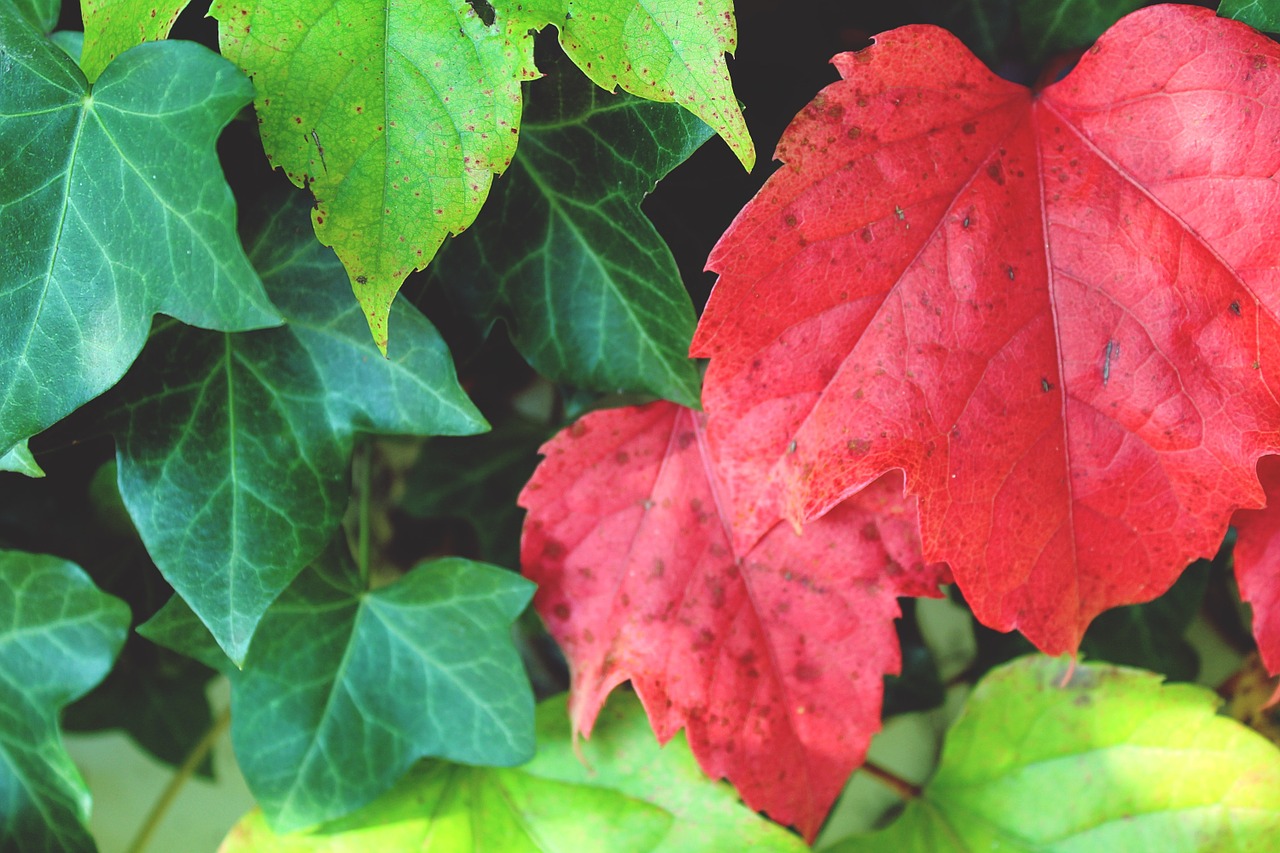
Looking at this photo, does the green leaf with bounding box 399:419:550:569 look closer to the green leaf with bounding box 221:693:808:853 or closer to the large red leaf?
the green leaf with bounding box 221:693:808:853

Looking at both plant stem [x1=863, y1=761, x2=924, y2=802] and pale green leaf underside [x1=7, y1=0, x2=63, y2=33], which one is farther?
plant stem [x1=863, y1=761, x2=924, y2=802]

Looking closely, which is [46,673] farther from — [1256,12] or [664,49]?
[1256,12]

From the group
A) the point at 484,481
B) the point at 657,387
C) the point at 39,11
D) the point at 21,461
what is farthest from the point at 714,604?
the point at 39,11

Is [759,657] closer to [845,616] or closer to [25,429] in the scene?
[845,616]

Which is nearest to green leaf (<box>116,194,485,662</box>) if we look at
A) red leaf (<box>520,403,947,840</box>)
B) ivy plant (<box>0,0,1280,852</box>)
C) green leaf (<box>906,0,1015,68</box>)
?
ivy plant (<box>0,0,1280,852</box>)

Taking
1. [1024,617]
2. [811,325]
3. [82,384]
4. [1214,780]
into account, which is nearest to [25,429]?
[82,384]

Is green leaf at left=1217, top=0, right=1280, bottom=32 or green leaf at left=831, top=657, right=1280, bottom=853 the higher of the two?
green leaf at left=1217, top=0, right=1280, bottom=32
